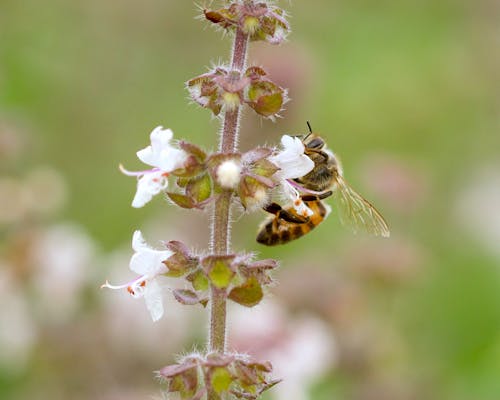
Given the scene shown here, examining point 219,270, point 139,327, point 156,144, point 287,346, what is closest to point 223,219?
point 219,270

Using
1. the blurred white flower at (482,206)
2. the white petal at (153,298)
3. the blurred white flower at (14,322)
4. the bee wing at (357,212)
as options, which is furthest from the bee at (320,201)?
the blurred white flower at (482,206)

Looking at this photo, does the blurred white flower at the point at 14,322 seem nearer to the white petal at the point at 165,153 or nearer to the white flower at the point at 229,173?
the white petal at the point at 165,153

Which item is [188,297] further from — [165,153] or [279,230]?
[279,230]

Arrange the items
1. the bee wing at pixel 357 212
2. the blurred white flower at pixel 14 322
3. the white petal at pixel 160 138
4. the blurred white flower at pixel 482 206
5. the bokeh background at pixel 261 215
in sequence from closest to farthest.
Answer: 1. the white petal at pixel 160 138
2. the bee wing at pixel 357 212
3. the blurred white flower at pixel 14 322
4. the bokeh background at pixel 261 215
5. the blurred white flower at pixel 482 206

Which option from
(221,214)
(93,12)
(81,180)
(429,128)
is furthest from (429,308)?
(221,214)

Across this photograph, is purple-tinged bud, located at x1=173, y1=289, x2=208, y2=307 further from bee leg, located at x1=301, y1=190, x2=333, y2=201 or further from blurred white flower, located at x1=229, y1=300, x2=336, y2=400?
blurred white flower, located at x1=229, y1=300, x2=336, y2=400

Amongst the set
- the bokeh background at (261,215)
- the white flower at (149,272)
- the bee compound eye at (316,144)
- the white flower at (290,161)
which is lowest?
the white flower at (149,272)

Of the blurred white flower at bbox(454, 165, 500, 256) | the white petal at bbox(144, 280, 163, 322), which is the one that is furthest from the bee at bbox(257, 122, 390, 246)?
the blurred white flower at bbox(454, 165, 500, 256)
